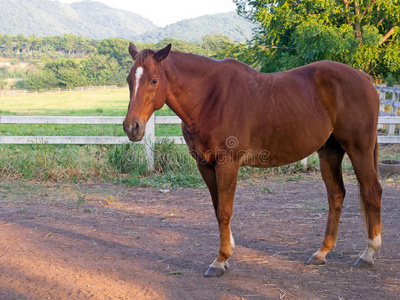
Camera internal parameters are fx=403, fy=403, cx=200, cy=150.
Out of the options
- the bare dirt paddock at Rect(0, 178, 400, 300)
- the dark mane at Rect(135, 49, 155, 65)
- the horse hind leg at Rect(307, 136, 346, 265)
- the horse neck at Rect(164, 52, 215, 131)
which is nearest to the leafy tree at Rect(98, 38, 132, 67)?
the bare dirt paddock at Rect(0, 178, 400, 300)

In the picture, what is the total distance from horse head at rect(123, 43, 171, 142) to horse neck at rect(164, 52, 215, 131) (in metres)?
0.19

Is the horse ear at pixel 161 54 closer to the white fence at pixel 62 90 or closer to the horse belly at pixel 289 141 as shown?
the horse belly at pixel 289 141

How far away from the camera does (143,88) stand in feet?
10.5

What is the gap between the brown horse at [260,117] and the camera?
137 inches

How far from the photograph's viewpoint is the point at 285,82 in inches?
150

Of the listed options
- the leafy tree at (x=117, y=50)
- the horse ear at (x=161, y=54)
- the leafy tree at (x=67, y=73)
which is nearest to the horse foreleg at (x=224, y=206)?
the horse ear at (x=161, y=54)

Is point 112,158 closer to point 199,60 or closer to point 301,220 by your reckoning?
point 301,220

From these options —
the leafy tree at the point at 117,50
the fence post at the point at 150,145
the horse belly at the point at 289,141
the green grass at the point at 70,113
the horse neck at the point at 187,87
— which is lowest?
the green grass at the point at 70,113

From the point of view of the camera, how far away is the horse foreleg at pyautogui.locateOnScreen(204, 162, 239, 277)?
11.3ft

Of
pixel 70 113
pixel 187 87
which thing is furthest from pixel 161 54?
pixel 70 113

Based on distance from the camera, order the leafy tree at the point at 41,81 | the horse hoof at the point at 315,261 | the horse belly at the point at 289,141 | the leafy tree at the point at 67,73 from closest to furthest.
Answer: the horse belly at the point at 289,141, the horse hoof at the point at 315,261, the leafy tree at the point at 41,81, the leafy tree at the point at 67,73

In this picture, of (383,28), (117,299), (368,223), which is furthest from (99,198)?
(383,28)

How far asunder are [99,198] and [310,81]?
13.2 feet

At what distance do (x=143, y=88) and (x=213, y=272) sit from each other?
5.58 feet
